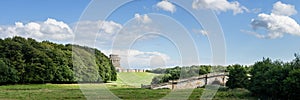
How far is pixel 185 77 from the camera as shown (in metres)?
50.9

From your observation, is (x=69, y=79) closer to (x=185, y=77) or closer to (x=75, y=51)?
(x=75, y=51)

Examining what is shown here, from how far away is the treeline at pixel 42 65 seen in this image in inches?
2441

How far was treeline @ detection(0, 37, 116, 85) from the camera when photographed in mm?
62000

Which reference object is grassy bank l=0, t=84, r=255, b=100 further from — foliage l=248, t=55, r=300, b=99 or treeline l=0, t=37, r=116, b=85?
treeline l=0, t=37, r=116, b=85

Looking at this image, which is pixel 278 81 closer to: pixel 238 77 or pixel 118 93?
pixel 118 93

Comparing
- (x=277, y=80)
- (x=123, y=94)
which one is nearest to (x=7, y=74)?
(x=123, y=94)

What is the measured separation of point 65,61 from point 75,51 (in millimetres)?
12814

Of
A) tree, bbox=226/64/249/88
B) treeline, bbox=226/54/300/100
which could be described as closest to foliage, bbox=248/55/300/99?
treeline, bbox=226/54/300/100

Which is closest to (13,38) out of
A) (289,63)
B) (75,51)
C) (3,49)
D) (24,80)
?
(3,49)

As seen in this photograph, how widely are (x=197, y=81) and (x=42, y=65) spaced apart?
26.5m

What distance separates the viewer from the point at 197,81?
51875mm

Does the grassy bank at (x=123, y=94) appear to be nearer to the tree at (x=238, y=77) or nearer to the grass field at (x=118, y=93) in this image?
the grass field at (x=118, y=93)

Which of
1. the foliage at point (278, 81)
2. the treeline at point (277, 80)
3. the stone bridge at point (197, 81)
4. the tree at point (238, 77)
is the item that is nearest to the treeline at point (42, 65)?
the stone bridge at point (197, 81)

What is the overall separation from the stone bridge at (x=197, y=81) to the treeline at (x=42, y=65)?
12.4 meters
